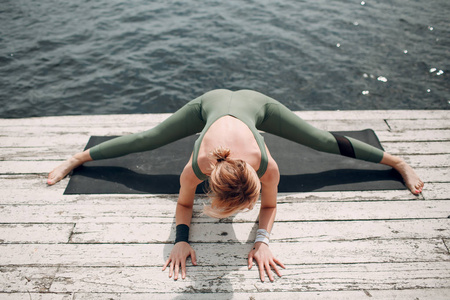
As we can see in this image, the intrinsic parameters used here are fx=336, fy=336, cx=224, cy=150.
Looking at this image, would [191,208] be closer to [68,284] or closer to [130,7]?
[68,284]

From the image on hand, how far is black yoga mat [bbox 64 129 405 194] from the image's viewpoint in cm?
315

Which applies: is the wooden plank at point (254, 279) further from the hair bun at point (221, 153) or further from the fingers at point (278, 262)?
the hair bun at point (221, 153)

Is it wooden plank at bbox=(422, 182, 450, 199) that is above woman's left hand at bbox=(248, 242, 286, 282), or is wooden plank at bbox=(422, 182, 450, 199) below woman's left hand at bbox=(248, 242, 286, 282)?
above

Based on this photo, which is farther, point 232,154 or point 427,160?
point 427,160

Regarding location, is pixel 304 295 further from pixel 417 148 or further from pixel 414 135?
pixel 414 135

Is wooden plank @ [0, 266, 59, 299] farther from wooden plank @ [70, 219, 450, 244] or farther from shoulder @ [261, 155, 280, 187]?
shoulder @ [261, 155, 280, 187]

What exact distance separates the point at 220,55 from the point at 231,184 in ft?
18.9

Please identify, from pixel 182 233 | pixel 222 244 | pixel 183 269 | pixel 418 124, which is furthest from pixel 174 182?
pixel 418 124

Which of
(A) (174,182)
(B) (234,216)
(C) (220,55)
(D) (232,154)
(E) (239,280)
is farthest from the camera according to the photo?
(C) (220,55)

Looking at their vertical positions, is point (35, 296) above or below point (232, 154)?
below

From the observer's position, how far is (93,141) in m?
3.77

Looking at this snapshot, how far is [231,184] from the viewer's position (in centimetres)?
195

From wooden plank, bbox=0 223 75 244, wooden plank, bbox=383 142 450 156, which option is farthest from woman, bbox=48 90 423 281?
wooden plank, bbox=0 223 75 244

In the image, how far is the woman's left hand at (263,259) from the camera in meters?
2.41
